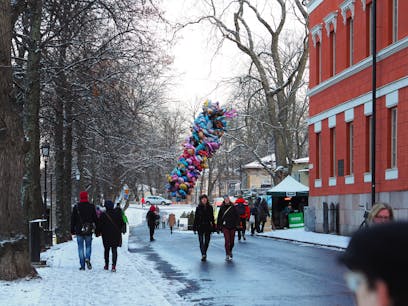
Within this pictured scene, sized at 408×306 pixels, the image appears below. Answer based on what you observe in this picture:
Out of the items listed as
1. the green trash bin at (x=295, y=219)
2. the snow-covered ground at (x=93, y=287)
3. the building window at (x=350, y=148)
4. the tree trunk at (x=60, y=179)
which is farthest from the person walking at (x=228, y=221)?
the green trash bin at (x=295, y=219)

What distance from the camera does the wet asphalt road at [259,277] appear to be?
12117 millimetres

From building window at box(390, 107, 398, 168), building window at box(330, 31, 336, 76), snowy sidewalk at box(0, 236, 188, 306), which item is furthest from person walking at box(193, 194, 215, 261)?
building window at box(330, 31, 336, 76)

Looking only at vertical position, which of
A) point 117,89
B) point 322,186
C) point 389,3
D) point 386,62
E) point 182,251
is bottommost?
point 182,251

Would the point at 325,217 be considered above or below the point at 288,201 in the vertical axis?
below

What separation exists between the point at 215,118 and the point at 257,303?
23.7 metres

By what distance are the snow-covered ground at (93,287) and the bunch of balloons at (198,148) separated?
16109mm

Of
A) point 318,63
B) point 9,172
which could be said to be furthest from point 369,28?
point 9,172

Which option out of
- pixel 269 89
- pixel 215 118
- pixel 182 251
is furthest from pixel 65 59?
pixel 269 89

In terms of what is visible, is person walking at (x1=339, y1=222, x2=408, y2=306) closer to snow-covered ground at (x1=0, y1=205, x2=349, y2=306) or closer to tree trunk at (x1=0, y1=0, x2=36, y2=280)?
snow-covered ground at (x1=0, y1=205, x2=349, y2=306)

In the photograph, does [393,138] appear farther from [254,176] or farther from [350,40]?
[254,176]

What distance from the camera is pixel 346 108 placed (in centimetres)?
3203

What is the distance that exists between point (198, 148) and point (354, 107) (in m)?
7.50

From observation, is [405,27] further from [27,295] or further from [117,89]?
[27,295]

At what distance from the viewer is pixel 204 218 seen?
64.3ft
